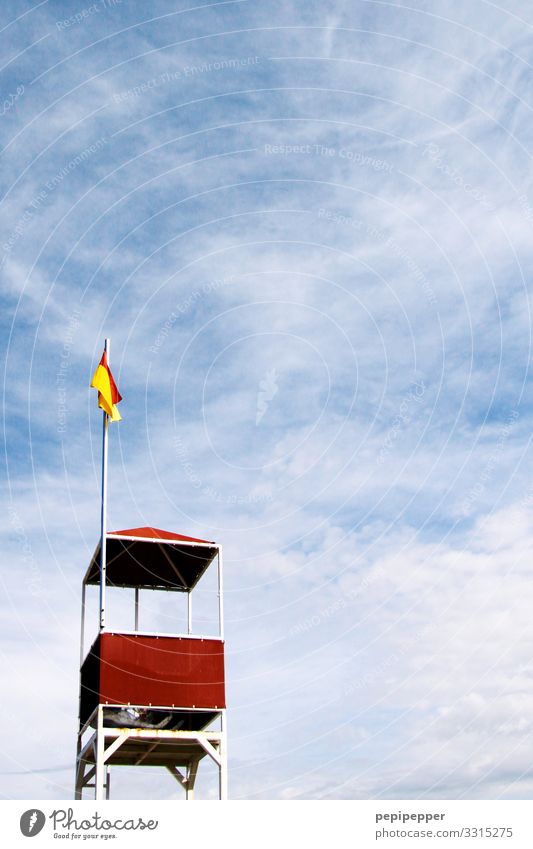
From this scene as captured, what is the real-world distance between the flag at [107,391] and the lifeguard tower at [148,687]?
16.7 ft

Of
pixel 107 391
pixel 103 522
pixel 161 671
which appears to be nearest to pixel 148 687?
pixel 161 671

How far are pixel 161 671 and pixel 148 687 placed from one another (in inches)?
28.4

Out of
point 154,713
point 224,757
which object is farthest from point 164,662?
point 224,757

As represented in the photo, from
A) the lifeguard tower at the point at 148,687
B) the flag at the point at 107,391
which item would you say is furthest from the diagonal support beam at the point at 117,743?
the flag at the point at 107,391

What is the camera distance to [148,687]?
1174 inches

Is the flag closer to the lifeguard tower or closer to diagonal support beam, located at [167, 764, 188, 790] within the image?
the lifeguard tower

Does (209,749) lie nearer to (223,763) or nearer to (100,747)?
(223,763)

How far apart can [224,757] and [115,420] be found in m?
13.5

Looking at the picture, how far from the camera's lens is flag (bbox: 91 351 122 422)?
3484 cm

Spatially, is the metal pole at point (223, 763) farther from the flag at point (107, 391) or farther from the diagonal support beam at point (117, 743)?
the flag at point (107, 391)

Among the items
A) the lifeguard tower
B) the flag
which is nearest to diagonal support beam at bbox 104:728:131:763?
the lifeguard tower
